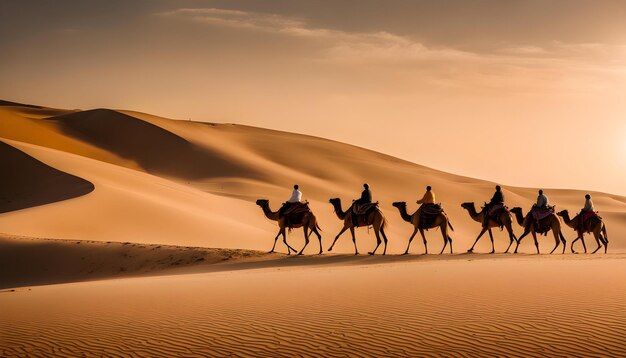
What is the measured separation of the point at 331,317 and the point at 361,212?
→ 13334 millimetres

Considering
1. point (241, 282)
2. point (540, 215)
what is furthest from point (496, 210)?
point (241, 282)

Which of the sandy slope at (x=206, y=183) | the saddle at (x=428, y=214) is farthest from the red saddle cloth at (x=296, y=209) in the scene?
the sandy slope at (x=206, y=183)

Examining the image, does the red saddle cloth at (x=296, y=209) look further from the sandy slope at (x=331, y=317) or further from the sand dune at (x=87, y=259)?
the sandy slope at (x=331, y=317)

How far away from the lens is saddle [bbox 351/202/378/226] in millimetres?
23375

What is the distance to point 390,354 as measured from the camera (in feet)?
25.1

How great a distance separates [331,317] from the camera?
401 inches

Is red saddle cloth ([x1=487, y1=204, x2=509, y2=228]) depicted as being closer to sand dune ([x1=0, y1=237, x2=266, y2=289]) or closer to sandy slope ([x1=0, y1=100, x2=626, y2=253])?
sand dune ([x1=0, y1=237, x2=266, y2=289])

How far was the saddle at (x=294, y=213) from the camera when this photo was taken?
23703 mm

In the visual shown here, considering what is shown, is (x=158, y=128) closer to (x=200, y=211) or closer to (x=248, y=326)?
(x=200, y=211)

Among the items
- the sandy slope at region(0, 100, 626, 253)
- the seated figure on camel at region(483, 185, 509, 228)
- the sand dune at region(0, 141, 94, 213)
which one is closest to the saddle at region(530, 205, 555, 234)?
the seated figure on camel at region(483, 185, 509, 228)

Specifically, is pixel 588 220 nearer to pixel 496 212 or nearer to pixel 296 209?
pixel 496 212

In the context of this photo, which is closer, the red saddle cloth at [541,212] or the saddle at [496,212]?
the saddle at [496,212]

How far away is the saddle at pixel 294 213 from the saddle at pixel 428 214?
384 cm

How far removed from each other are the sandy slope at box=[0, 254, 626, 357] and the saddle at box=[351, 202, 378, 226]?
7.19 metres
